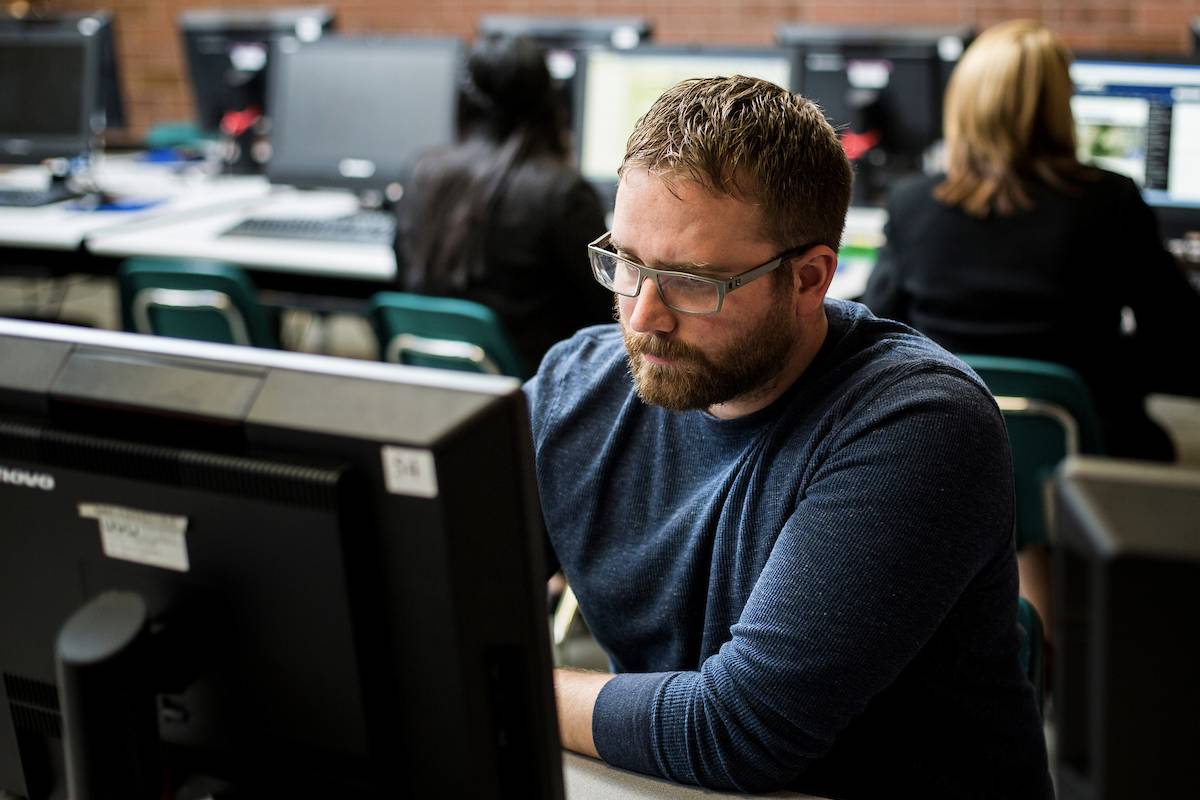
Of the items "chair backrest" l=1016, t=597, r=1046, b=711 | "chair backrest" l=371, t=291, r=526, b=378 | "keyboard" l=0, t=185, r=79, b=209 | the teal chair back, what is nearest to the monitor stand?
"chair backrest" l=1016, t=597, r=1046, b=711

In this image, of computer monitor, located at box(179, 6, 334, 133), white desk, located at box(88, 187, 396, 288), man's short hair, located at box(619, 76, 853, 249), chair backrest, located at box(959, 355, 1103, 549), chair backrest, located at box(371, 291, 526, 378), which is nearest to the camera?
man's short hair, located at box(619, 76, 853, 249)

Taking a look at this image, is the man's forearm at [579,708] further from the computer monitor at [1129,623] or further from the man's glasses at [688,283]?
the computer monitor at [1129,623]

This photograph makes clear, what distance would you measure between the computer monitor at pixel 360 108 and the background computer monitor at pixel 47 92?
2.16 ft

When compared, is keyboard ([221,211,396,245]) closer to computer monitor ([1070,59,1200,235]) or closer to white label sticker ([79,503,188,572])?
computer monitor ([1070,59,1200,235])

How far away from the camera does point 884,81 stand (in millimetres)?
3336

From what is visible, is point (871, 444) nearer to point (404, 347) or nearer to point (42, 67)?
point (404, 347)

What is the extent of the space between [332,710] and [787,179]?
654 mm

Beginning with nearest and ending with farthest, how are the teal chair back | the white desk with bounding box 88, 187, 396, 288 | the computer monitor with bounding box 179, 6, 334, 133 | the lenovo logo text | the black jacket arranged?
the lenovo logo text
the black jacket
the teal chair back
the white desk with bounding box 88, 187, 396, 288
the computer monitor with bounding box 179, 6, 334, 133

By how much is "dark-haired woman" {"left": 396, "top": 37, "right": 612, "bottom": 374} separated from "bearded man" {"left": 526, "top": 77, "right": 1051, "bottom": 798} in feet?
4.43

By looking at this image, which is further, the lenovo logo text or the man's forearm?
the man's forearm

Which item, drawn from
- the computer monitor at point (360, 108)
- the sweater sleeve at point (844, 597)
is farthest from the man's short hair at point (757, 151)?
the computer monitor at point (360, 108)

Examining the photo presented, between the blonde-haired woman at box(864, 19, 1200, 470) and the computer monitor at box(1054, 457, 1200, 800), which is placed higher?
the computer monitor at box(1054, 457, 1200, 800)

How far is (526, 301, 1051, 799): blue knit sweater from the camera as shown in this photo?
3.46 ft

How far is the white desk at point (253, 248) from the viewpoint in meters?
3.24
